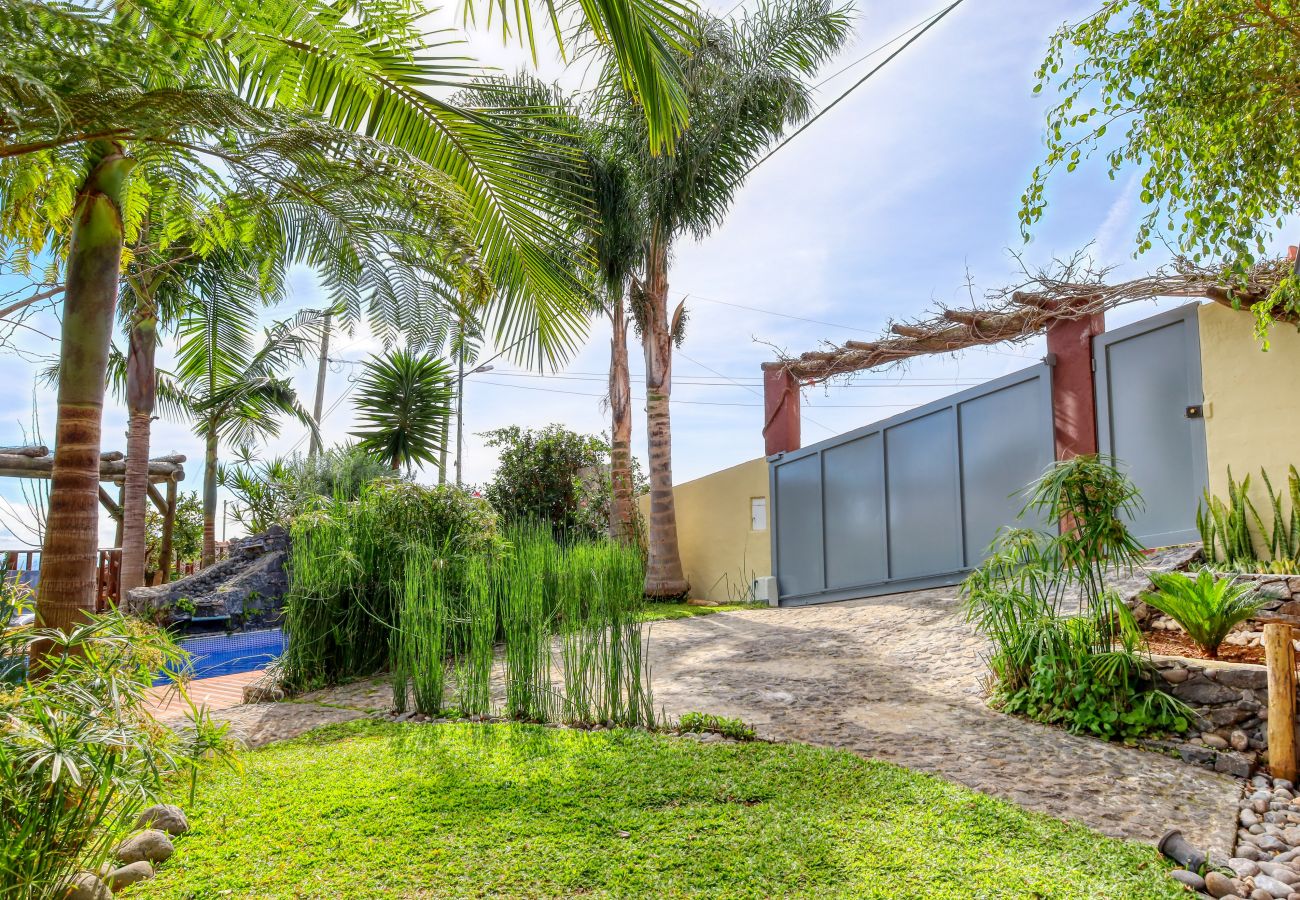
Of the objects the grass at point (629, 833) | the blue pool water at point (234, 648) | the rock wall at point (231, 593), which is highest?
the rock wall at point (231, 593)

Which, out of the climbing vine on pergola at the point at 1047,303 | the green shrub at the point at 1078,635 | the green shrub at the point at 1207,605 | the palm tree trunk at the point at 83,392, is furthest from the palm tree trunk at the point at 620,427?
the palm tree trunk at the point at 83,392

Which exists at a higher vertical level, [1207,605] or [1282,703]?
[1207,605]

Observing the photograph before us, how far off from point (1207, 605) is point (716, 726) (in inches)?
101

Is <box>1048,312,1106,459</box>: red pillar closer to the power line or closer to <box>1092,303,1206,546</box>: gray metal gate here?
<box>1092,303,1206,546</box>: gray metal gate

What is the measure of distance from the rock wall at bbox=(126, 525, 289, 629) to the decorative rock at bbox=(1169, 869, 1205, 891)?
7879 millimetres

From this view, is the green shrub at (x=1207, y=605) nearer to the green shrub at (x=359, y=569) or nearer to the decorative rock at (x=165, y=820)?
the green shrub at (x=359, y=569)

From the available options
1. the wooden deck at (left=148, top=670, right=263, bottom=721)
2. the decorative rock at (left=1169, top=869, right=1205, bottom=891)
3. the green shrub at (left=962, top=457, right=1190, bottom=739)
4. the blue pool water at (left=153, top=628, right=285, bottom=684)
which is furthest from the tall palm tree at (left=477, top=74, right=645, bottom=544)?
the decorative rock at (left=1169, top=869, right=1205, bottom=891)

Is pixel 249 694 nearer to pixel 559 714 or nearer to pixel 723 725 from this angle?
pixel 559 714

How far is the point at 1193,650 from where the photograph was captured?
3930 mm

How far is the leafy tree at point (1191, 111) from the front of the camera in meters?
3.85

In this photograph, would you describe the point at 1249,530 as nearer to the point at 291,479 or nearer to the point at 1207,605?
the point at 1207,605

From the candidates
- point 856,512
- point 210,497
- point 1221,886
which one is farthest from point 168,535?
point 1221,886

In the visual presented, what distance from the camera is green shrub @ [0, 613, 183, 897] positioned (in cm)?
172

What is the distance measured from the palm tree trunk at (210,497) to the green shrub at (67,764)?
974cm
